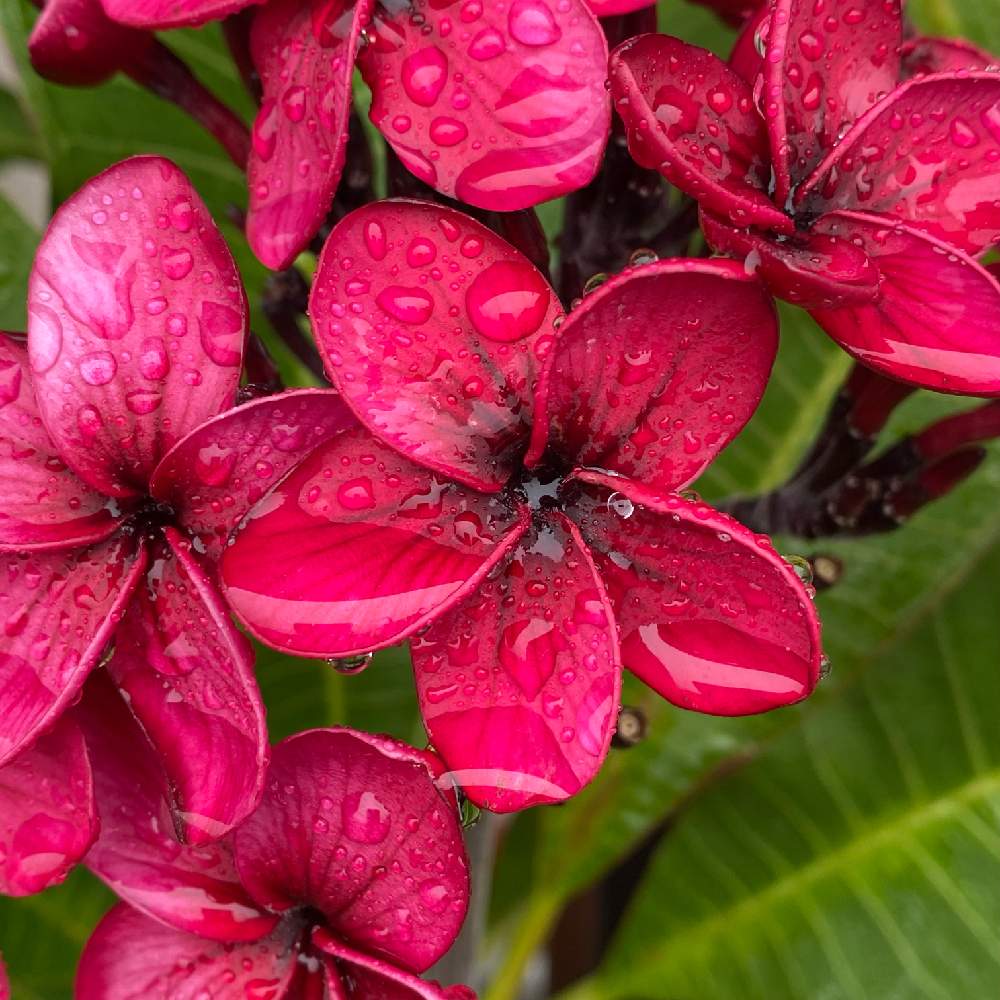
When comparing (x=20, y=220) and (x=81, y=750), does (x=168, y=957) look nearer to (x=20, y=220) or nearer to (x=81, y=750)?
(x=81, y=750)

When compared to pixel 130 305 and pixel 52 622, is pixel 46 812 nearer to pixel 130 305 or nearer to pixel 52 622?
pixel 52 622

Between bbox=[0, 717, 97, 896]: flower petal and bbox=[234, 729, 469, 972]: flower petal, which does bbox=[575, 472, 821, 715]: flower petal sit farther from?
bbox=[0, 717, 97, 896]: flower petal

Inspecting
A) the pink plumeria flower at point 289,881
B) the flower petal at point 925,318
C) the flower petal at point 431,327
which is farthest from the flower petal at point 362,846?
the flower petal at point 925,318

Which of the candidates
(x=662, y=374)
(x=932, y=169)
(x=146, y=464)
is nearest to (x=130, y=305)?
(x=146, y=464)

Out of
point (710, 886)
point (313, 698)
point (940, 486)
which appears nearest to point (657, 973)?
point (710, 886)

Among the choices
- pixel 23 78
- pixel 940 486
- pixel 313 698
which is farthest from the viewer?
pixel 313 698

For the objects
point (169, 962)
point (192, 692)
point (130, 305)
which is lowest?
point (169, 962)

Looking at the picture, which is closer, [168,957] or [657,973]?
[168,957]
